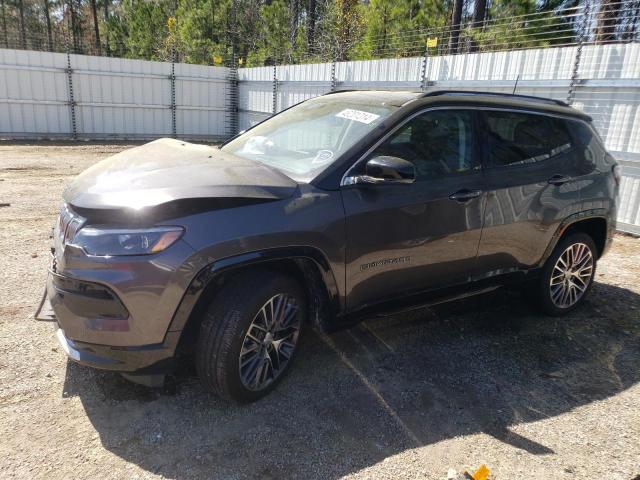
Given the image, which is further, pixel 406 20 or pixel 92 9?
pixel 92 9

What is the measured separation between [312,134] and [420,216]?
0.99m

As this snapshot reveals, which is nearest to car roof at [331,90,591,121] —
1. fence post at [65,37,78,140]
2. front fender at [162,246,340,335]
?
front fender at [162,246,340,335]

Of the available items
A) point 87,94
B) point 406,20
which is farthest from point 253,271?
point 87,94

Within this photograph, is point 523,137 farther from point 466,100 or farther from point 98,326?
point 98,326

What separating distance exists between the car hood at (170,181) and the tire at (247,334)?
0.50 m

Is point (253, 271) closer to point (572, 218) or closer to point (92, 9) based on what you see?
point (572, 218)

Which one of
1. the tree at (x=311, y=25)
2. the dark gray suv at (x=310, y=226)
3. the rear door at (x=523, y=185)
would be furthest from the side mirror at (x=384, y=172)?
the tree at (x=311, y=25)

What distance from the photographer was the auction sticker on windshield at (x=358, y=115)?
3398 mm

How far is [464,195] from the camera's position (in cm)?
354

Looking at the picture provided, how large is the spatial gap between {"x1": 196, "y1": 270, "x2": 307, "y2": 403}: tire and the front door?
17.1 inches

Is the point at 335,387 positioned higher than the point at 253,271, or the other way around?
the point at 253,271

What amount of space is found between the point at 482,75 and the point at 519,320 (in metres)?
6.89

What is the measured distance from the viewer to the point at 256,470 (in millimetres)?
2537

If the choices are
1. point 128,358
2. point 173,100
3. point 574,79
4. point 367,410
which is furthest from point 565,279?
point 173,100
